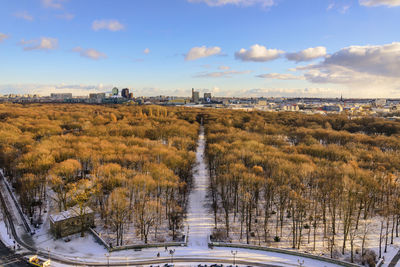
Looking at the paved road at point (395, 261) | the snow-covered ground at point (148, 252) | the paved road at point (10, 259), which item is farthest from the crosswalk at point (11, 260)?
the paved road at point (395, 261)

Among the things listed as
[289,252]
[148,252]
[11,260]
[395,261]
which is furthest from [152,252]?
[395,261]

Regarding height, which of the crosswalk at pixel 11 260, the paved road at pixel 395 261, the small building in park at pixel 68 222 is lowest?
the paved road at pixel 395 261

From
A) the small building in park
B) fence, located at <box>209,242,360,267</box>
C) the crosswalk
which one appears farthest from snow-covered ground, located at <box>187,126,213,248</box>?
the crosswalk

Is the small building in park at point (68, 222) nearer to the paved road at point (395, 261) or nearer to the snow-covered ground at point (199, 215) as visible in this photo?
the snow-covered ground at point (199, 215)

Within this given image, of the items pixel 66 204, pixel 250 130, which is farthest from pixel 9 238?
pixel 250 130

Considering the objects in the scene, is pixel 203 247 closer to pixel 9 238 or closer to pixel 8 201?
pixel 9 238

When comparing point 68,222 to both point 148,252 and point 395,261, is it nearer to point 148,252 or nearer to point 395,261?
point 148,252

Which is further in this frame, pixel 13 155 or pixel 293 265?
pixel 13 155
